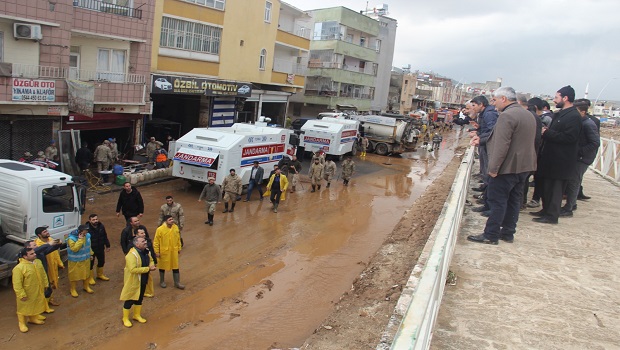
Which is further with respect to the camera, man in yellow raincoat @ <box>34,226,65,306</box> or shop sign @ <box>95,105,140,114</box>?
shop sign @ <box>95,105,140,114</box>

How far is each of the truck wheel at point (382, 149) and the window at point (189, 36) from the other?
13215 millimetres

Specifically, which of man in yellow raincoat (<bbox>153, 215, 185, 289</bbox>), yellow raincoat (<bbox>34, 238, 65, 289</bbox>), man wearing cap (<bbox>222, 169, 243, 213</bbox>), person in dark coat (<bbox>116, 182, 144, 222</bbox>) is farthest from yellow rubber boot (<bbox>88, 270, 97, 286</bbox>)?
man wearing cap (<bbox>222, 169, 243, 213</bbox>)

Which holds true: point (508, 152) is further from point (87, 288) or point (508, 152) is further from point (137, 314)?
point (87, 288)

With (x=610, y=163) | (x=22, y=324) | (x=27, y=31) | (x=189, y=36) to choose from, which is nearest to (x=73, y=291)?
(x=22, y=324)

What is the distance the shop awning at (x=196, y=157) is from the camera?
49.4 feet

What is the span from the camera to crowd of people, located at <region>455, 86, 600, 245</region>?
214 inches

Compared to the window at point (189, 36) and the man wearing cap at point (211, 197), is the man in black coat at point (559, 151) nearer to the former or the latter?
the man wearing cap at point (211, 197)

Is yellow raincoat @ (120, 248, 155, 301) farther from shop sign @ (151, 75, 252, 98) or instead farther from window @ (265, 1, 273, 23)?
window @ (265, 1, 273, 23)

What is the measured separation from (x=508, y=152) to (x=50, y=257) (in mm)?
7447

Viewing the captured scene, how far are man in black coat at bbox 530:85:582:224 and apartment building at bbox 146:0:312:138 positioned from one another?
16.2 metres

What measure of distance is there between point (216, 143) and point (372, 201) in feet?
21.7

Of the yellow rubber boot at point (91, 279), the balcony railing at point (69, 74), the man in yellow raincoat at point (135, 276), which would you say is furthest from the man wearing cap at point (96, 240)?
the balcony railing at point (69, 74)

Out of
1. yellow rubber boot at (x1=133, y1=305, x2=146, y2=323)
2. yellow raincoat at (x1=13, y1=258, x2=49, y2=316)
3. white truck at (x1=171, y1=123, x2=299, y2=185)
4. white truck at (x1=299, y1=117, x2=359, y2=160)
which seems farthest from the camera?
white truck at (x1=299, y1=117, x2=359, y2=160)

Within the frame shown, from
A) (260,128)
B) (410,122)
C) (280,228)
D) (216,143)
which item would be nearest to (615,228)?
(280,228)
